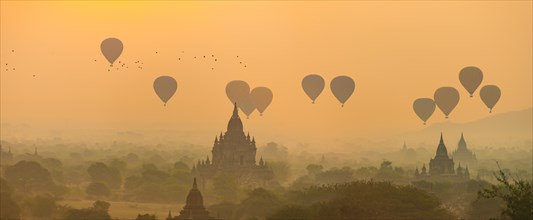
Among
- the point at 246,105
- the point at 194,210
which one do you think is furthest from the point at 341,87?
the point at 194,210

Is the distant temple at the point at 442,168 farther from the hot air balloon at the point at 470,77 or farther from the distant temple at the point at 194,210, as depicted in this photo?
the distant temple at the point at 194,210

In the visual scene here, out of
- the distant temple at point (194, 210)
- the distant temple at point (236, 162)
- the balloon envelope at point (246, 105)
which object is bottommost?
the distant temple at point (194, 210)

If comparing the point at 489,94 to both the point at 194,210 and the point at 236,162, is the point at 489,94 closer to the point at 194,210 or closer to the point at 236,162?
the point at 236,162

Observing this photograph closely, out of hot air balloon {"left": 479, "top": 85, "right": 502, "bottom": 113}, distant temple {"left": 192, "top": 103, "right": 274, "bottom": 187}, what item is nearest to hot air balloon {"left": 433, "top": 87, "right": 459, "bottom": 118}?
hot air balloon {"left": 479, "top": 85, "right": 502, "bottom": 113}

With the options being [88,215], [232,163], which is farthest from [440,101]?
[88,215]

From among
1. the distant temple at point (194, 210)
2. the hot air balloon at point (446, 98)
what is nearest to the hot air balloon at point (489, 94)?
the hot air balloon at point (446, 98)

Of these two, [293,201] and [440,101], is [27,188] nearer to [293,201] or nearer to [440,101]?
[293,201]
